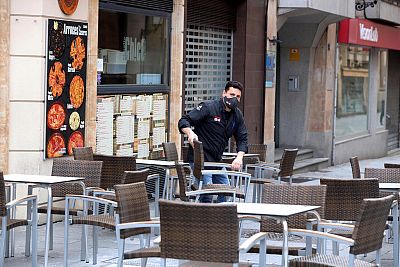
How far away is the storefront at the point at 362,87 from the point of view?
24125 mm

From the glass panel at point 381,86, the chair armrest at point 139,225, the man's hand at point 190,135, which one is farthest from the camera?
the glass panel at point 381,86

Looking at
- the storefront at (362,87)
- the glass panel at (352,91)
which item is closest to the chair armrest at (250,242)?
the storefront at (362,87)

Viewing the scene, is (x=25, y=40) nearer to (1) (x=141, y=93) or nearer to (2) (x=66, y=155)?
(2) (x=66, y=155)

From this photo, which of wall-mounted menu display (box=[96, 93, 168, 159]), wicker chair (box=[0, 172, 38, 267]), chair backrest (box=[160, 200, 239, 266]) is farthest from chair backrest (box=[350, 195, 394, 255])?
wall-mounted menu display (box=[96, 93, 168, 159])

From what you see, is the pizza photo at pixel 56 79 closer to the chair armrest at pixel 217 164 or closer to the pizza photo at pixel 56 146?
the pizza photo at pixel 56 146

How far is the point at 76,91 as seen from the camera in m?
12.6

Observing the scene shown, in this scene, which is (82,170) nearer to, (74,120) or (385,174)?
(74,120)

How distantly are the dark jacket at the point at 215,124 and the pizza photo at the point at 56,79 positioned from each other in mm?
1853

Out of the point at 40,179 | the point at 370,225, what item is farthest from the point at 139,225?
the point at 40,179

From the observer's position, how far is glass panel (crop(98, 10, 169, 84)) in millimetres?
13906

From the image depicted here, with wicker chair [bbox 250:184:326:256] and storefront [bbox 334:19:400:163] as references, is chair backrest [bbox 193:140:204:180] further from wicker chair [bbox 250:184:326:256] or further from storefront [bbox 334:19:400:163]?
storefront [bbox 334:19:400:163]

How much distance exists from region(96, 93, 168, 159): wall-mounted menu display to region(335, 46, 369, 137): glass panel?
959 centimetres

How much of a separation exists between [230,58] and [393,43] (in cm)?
1035

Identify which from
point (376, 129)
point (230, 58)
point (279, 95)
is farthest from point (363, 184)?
point (376, 129)
